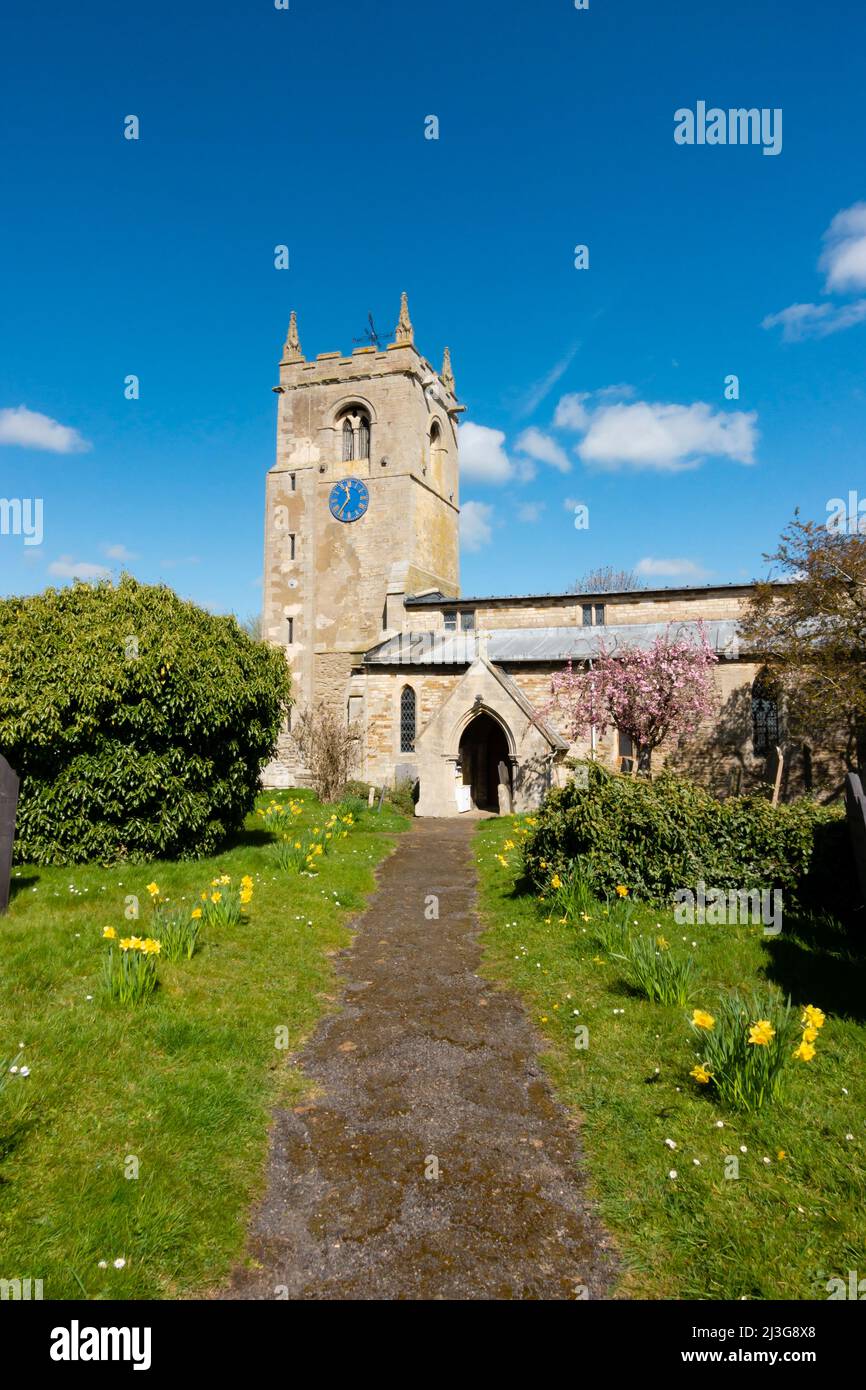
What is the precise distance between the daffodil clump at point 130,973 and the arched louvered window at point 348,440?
32.8 m

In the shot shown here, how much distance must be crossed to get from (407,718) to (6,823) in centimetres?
1899

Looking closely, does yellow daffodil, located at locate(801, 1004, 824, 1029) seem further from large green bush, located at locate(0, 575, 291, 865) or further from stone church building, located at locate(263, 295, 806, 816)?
stone church building, located at locate(263, 295, 806, 816)

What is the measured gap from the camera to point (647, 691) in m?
21.1

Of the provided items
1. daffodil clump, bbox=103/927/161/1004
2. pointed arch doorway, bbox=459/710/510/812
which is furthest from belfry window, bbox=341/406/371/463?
daffodil clump, bbox=103/927/161/1004

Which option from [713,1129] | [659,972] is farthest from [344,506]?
[713,1129]

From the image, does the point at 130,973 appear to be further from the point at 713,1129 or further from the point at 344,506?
the point at 344,506

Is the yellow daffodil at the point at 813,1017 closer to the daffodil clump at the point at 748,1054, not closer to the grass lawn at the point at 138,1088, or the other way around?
the daffodil clump at the point at 748,1054

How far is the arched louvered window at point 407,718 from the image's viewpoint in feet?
86.3

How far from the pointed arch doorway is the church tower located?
835cm

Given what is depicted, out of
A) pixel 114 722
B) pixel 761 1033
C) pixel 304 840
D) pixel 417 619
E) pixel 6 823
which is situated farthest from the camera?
pixel 417 619

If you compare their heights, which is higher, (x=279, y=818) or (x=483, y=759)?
(x=483, y=759)

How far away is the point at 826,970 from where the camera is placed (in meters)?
6.57
